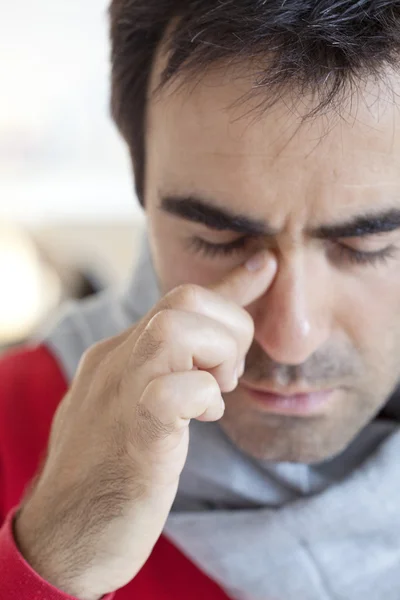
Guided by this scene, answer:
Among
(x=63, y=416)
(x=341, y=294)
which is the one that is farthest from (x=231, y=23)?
(x=63, y=416)

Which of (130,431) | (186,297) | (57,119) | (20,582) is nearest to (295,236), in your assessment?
(186,297)

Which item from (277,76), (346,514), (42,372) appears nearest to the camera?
(277,76)

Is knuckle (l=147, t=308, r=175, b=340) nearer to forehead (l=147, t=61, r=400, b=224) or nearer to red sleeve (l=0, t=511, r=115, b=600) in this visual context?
forehead (l=147, t=61, r=400, b=224)

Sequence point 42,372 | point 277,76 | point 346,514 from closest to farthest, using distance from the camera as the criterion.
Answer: point 277,76 → point 346,514 → point 42,372

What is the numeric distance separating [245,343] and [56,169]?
1896mm

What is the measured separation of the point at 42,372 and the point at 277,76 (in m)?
0.60

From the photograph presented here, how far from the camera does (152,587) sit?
89cm

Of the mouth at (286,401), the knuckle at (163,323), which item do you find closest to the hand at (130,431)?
the knuckle at (163,323)

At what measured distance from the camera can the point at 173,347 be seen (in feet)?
2.03

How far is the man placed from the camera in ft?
2.16

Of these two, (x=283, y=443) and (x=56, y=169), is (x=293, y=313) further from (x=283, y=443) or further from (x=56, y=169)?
(x=56, y=169)

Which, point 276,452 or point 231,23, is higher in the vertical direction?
point 231,23

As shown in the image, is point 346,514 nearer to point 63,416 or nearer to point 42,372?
point 63,416

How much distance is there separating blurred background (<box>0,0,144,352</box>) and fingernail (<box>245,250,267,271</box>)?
133 cm
